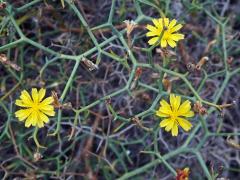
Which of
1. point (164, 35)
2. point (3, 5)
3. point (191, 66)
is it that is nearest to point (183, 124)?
point (191, 66)

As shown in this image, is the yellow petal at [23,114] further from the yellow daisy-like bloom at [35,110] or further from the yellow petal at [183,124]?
the yellow petal at [183,124]

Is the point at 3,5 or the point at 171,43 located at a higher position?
the point at 3,5

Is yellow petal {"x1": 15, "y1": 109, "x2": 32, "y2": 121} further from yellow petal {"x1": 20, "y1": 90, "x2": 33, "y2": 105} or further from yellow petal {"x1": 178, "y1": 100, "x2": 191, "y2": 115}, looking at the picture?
yellow petal {"x1": 178, "y1": 100, "x2": 191, "y2": 115}

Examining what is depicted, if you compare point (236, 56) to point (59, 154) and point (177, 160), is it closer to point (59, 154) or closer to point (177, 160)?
point (177, 160)

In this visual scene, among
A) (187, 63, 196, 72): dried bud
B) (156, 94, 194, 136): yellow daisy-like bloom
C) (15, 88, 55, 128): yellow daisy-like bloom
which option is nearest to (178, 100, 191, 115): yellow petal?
(156, 94, 194, 136): yellow daisy-like bloom

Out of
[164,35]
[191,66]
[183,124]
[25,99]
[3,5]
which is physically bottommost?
[183,124]

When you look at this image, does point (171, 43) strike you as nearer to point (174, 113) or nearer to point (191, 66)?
point (191, 66)

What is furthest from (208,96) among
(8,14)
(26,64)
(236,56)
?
(8,14)
